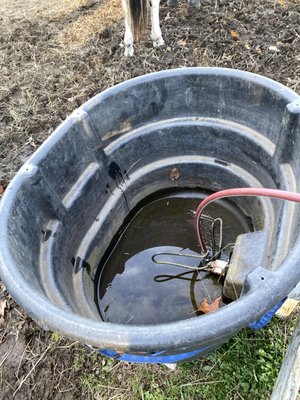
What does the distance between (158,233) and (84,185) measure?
22.0 inches

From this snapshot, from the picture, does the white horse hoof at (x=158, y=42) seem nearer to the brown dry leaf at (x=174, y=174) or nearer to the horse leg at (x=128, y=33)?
the horse leg at (x=128, y=33)

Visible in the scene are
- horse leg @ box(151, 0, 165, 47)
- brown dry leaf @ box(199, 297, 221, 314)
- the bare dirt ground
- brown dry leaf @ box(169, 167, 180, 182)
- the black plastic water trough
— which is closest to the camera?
the black plastic water trough

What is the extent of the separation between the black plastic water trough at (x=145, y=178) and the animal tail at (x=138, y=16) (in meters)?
0.95

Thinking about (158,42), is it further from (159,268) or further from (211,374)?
(211,374)

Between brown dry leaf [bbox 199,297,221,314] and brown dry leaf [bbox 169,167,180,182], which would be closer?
brown dry leaf [bbox 199,297,221,314]

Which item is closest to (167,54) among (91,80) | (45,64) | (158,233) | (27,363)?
(91,80)

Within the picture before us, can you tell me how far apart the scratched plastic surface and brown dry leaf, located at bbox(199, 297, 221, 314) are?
3 centimetres

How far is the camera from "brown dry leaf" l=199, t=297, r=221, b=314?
1.77m

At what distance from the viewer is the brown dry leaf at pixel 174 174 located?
7.23 ft

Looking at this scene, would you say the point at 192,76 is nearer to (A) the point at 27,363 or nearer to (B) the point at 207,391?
(B) the point at 207,391

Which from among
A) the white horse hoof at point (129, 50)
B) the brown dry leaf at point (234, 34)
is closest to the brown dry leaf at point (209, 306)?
the white horse hoof at point (129, 50)

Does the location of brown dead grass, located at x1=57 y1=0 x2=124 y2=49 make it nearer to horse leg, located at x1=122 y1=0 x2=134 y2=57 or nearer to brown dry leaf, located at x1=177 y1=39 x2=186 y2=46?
horse leg, located at x1=122 y1=0 x2=134 y2=57

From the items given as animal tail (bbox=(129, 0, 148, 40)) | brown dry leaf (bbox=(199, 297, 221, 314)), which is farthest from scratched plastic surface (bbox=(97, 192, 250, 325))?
animal tail (bbox=(129, 0, 148, 40))

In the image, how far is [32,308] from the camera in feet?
3.64
